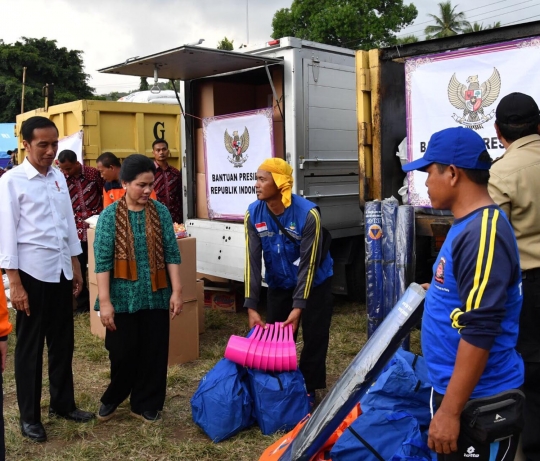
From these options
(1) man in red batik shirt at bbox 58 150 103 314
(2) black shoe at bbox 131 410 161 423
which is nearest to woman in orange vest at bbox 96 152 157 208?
(1) man in red batik shirt at bbox 58 150 103 314

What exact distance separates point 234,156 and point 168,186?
1053mm

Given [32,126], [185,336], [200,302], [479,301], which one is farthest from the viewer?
[200,302]

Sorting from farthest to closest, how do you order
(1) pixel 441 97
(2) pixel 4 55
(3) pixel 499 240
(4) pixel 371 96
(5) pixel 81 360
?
(2) pixel 4 55
(5) pixel 81 360
(4) pixel 371 96
(1) pixel 441 97
(3) pixel 499 240

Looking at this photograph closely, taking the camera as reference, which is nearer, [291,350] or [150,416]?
[291,350]

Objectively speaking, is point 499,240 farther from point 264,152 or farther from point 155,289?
point 264,152

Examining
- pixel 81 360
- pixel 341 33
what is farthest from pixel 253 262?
pixel 341 33

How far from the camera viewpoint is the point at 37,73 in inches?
1177

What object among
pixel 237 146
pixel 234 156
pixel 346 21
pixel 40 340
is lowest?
pixel 40 340

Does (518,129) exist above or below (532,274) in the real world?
above

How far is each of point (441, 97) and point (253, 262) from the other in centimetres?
184

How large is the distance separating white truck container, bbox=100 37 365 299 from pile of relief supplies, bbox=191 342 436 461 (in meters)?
2.55

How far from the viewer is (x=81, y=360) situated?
17.0 ft

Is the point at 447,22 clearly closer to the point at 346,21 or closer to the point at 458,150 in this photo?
the point at 346,21

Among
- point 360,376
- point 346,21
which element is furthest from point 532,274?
point 346,21
